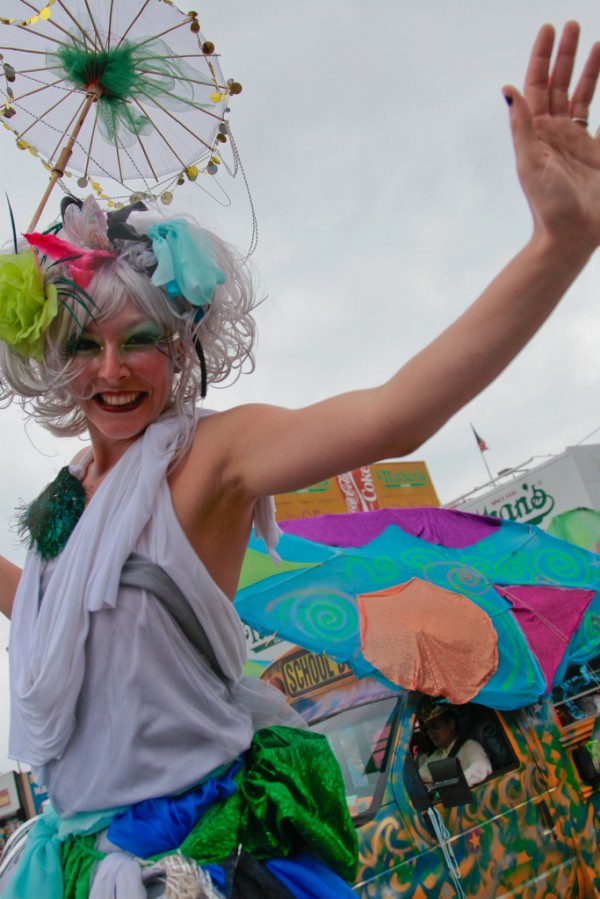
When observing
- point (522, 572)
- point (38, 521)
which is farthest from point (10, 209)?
point (522, 572)

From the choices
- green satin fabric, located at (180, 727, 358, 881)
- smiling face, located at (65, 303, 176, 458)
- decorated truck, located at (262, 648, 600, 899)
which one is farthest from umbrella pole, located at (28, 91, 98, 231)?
decorated truck, located at (262, 648, 600, 899)

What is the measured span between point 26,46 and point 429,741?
4.26m

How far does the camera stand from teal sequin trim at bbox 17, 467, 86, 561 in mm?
1499

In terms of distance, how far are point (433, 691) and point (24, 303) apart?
3732mm

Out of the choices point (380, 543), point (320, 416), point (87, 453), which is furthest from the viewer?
point (380, 543)

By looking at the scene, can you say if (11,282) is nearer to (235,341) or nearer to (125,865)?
(235,341)

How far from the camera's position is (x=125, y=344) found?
4.93 feet

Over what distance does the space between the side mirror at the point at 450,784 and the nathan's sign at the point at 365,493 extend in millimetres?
13651

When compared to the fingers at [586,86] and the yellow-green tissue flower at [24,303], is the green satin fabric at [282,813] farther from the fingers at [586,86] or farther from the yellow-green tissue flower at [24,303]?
the fingers at [586,86]

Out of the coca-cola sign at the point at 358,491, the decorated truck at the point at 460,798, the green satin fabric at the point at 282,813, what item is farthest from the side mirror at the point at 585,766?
the coca-cola sign at the point at 358,491

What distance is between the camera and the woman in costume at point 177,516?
1.09 m

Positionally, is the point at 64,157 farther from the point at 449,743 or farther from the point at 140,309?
the point at 449,743

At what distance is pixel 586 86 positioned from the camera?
112 centimetres

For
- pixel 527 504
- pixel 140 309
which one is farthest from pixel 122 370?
pixel 527 504
